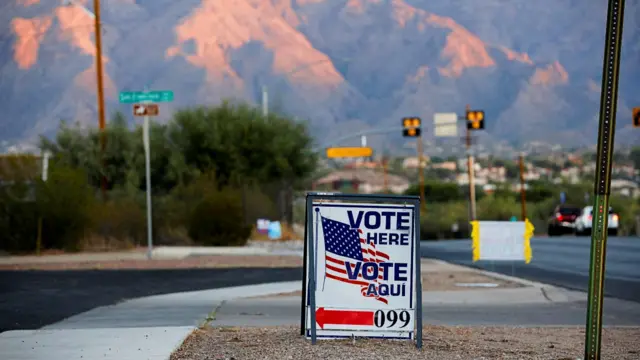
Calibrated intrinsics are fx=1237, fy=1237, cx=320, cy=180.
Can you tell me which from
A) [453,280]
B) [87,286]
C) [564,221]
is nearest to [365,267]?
[87,286]

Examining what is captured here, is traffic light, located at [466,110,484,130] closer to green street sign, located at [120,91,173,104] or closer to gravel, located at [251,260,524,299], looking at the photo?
gravel, located at [251,260,524,299]

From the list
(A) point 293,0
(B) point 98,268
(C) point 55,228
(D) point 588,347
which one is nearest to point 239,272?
(B) point 98,268

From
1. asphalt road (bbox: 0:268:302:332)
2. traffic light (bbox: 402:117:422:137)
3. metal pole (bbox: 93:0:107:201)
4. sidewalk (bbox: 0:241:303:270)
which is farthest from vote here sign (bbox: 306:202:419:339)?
traffic light (bbox: 402:117:422:137)

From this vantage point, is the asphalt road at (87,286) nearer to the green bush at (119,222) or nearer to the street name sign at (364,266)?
the street name sign at (364,266)

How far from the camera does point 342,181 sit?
463 ft

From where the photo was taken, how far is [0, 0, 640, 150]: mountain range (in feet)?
489

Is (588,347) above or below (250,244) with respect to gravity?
above

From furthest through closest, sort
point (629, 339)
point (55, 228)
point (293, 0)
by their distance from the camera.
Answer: point (293, 0) → point (55, 228) → point (629, 339)

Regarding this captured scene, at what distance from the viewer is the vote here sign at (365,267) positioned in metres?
11.5

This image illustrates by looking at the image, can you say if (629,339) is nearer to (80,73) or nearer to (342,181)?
(342,181)

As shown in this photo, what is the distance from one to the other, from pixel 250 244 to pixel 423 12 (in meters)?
151

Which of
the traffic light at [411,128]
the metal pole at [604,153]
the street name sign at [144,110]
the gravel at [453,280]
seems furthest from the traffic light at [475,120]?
the metal pole at [604,153]

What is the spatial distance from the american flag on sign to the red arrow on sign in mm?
197

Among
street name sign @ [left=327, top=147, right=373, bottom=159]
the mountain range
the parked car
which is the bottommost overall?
the parked car
